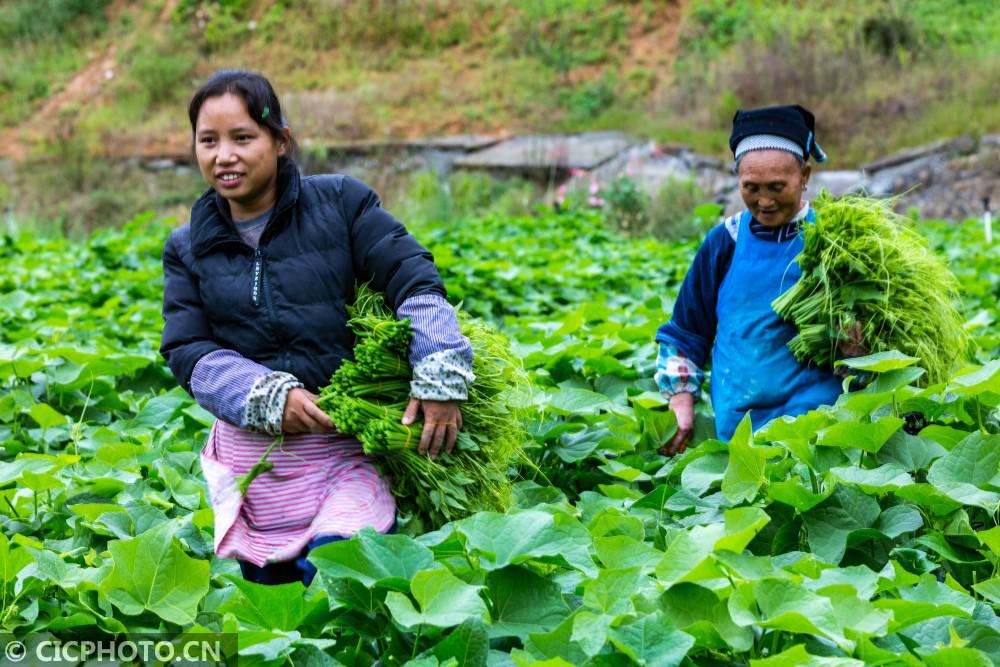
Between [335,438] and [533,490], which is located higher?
[335,438]

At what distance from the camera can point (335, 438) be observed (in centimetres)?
244

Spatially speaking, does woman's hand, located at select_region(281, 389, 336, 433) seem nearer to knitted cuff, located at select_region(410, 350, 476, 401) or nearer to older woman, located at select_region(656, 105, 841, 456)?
knitted cuff, located at select_region(410, 350, 476, 401)

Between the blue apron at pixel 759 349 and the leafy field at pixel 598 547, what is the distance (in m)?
0.21

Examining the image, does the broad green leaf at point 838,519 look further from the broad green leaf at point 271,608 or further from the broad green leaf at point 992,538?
the broad green leaf at point 271,608

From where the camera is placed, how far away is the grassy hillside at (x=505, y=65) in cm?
1323

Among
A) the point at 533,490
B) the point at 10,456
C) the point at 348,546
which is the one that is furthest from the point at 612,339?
the point at 348,546

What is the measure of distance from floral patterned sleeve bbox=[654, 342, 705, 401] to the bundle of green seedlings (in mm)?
416

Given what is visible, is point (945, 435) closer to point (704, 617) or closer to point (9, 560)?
point (704, 617)

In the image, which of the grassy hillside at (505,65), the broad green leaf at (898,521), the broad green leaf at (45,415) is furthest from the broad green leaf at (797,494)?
the grassy hillside at (505,65)

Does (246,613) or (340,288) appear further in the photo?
(340,288)

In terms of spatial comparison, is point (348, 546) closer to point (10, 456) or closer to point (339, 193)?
point (339, 193)

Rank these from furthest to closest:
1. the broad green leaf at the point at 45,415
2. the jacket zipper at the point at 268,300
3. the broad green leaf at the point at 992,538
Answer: the broad green leaf at the point at 45,415
the jacket zipper at the point at 268,300
the broad green leaf at the point at 992,538

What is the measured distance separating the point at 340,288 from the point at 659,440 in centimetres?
108

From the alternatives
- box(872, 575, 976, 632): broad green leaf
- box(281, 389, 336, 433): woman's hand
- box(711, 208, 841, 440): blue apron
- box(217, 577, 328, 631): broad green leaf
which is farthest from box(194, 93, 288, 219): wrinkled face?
box(872, 575, 976, 632): broad green leaf
